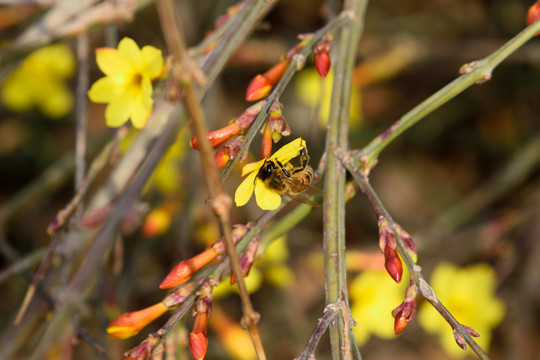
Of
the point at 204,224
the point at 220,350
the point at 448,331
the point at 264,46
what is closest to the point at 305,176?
the point at 204,224

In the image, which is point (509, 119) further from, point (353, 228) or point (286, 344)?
point (286, 344)

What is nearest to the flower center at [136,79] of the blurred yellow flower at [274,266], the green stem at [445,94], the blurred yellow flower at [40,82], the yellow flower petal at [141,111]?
the yellow flower petal at [141,111]

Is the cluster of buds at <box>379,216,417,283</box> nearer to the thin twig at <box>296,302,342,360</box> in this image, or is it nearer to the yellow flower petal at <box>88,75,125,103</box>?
Answer: the thin twig at <box>296,302,342,360</box>

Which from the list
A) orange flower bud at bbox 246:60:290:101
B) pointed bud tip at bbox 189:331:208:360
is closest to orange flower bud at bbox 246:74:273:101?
orange flower bud at bbox 246:60:290:101

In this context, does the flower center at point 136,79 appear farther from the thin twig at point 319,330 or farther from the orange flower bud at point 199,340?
the thin twig at point 319,330

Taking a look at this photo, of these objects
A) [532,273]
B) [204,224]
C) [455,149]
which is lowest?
[532,273]
